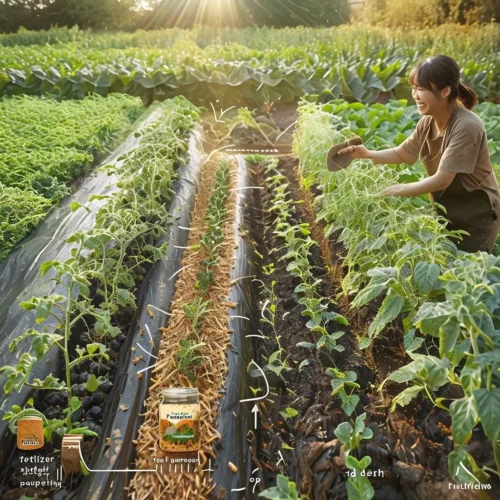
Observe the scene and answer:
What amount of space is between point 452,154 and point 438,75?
1.01 ft

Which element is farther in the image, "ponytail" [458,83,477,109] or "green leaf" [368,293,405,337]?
"ponytail" [458,83,477,109]

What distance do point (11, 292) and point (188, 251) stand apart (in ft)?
3.20

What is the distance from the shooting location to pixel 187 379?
1791 mm

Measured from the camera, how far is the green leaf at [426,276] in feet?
4.82

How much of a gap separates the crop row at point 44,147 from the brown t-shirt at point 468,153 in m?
2.12

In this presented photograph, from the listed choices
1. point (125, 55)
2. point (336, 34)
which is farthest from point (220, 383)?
point (125, 55)

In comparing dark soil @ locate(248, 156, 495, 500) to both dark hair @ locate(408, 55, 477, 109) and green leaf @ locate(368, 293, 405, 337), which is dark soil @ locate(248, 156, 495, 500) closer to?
green leaf @ locate(368, 293, 405, 337)

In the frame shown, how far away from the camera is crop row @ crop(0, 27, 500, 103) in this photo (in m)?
5.30

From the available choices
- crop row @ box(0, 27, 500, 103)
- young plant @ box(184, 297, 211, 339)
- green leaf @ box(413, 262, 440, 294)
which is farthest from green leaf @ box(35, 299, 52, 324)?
crop row @ box(0, 27, 500, 103)

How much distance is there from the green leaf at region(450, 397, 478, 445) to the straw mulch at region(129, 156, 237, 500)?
0.78 m

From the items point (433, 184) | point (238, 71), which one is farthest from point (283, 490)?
point (238, 71)

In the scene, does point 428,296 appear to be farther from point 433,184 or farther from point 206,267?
point 206,267

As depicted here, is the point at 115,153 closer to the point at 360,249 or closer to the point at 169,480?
the point at 360,249

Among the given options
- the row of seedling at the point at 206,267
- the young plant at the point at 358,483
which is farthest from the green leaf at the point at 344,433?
the row of seedling at the point at 206,267
